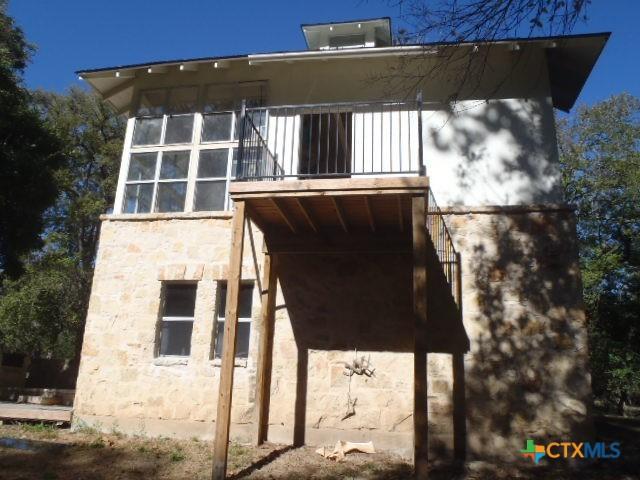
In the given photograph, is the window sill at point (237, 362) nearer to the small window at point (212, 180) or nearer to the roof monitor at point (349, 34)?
the small window at point (212, 180)

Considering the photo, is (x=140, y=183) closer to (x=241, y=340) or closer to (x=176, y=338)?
(x=176, y=338)

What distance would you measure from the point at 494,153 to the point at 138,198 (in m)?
5.75

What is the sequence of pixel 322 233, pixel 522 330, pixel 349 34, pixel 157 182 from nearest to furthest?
pixel 522 330 → pixel 322 233 → pixel 157 182 → pixel 349 34

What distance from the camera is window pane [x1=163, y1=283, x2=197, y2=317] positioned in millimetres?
7332

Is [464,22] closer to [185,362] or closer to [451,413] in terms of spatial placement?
[451,413]

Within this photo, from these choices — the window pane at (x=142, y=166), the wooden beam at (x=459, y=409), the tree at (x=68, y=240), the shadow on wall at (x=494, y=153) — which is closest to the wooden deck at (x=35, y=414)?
the window pane at (x=142, y=166)

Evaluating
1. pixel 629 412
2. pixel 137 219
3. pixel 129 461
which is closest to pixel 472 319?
pixel 129 461

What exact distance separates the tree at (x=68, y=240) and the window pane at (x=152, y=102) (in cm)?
980

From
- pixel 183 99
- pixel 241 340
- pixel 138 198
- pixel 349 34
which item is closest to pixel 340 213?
pixel 241 340

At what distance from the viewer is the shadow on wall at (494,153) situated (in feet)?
22.7

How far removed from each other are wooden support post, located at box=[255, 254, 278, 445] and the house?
0.03 meters

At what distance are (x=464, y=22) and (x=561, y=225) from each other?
3.73 m

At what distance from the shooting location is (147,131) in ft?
27.8

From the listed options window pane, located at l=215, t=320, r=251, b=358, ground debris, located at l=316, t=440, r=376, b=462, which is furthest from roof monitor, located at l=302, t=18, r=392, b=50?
ground debris, located at l=316, t=440, r=376, b=462
